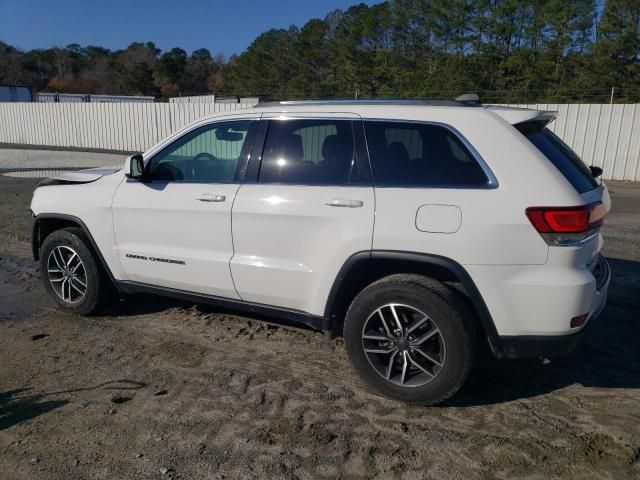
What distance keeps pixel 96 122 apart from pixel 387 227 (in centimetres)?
2307

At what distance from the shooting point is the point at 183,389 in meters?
3.93

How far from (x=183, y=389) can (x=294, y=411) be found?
0.82 meters

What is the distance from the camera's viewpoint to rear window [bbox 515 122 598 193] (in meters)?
3.52

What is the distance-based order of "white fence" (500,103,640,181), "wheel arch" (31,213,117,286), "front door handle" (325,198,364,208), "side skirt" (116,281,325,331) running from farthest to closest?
"white fence" (500,103,640,181)
"wheel arch" (31,213,117,286)
"side skirt" (116,281,325,331)
"front door handle" (325,198,364,208)

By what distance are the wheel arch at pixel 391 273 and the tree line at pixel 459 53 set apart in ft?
57.1

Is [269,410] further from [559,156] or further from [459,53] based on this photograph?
[459,53]

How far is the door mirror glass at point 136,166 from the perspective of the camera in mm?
4613

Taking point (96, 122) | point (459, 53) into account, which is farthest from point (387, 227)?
point (459, 53)

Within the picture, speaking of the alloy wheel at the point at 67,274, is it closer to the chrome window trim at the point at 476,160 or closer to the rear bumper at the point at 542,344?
the chrome window trim at the point at 476,160

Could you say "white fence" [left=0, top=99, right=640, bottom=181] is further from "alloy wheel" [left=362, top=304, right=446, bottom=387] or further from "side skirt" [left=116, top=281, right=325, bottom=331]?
"alloy wheel" [left=362, top=304, right=446, bottom=387]

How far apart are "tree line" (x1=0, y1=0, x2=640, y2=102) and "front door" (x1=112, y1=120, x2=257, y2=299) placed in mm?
16503

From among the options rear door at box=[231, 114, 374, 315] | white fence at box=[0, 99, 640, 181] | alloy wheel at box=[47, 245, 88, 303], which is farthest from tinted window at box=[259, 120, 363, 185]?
white fence at box=[0, 99, 640, 181]

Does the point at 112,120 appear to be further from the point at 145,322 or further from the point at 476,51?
the point at 145,322

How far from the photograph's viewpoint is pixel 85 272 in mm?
5133
